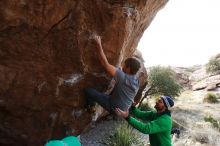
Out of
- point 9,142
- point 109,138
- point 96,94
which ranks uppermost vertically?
point 96,94

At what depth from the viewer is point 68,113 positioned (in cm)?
793

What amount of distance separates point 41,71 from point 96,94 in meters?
1.44

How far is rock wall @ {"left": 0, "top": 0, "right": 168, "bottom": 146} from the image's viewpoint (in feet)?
21.6

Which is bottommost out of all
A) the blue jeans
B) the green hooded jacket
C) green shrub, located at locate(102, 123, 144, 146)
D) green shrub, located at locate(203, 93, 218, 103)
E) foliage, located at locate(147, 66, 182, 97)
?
green shrub, located at locate(203, 93, 218, 103)

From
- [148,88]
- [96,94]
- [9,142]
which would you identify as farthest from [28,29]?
[148,88]

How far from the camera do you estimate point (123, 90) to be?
22.1 feet

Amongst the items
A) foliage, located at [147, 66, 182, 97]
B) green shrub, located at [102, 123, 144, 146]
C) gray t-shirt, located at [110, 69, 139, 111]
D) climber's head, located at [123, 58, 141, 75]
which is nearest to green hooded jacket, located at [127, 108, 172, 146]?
gray t-shirt, located at [110, 69, 139, 111]

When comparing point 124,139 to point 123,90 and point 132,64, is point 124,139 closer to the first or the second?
point 123,90

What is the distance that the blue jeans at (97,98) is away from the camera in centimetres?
709

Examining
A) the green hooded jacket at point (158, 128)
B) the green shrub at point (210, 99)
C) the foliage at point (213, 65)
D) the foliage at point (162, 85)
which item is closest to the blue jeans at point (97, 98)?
the green hooded jacket at point (158, 128)

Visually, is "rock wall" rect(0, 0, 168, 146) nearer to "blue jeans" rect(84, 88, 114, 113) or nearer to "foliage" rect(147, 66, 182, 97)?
"blue jeans" rect(84, 88, 114, 113)

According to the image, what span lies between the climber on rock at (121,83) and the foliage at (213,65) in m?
37.0

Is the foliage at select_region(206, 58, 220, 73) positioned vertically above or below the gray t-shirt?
below

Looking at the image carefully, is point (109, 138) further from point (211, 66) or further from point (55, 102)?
point (211, 66)
